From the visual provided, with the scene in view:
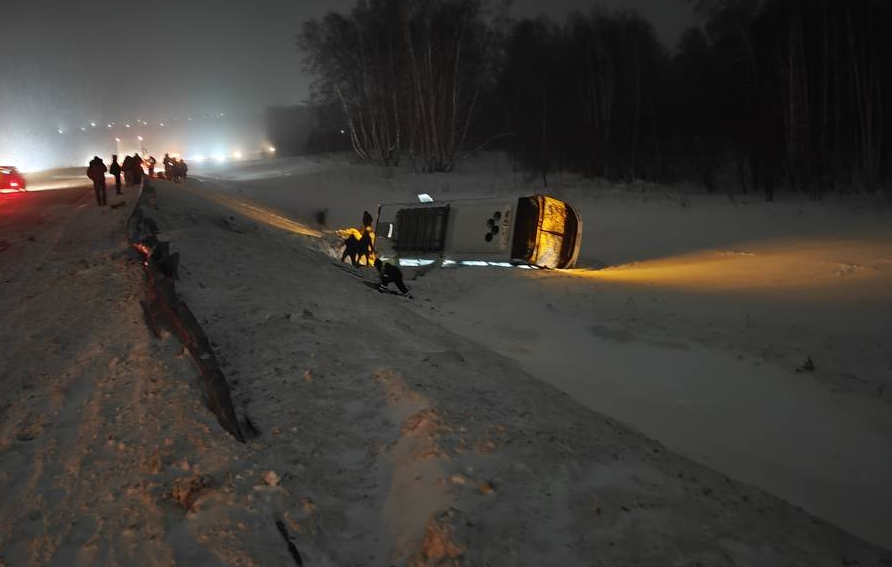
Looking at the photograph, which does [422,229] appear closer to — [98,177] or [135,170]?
[98,177]

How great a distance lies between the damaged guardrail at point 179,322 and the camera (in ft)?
14.6

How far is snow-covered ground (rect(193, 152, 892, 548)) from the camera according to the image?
5820mm

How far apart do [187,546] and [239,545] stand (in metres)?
0.29

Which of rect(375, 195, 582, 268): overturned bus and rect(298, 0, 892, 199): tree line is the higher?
rect(298, 0, 892, 199): tree line

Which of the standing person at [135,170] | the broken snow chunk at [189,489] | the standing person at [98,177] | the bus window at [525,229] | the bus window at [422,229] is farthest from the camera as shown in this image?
the standing person at [135,170]

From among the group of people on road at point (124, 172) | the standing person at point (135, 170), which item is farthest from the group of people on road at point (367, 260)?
the standing person at point (135, 170)

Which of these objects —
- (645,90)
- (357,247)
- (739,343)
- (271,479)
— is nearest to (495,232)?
(357,247)

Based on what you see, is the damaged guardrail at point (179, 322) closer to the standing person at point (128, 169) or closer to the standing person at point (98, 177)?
the standing person at point (98, 177)

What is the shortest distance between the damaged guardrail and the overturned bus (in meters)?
8.56

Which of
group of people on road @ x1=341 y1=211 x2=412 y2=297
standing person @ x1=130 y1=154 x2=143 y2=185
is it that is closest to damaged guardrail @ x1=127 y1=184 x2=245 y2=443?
group of people on road @ x1=341 y1=211 x2=412 y2=297

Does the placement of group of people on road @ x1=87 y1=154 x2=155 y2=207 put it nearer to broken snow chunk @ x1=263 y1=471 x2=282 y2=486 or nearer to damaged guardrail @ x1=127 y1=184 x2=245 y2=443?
damaged guardrail @ x1=127 y1=184 x2=245 y2=443

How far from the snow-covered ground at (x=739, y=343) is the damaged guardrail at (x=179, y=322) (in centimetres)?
441

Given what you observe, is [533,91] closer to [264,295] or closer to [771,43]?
[771,43]

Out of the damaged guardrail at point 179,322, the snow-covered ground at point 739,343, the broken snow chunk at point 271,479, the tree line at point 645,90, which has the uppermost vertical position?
the tree line at point 645,90
